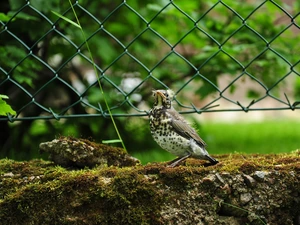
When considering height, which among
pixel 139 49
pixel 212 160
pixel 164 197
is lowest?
pixel 164 197

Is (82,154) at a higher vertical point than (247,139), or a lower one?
lower

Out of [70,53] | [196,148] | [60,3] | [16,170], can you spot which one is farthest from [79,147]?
[70,53]

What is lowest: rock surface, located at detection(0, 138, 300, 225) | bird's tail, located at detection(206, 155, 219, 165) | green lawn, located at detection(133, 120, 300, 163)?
rock surface, located at detection(0, 138, 300, 225)

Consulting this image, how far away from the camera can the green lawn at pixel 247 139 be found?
18.4 feet

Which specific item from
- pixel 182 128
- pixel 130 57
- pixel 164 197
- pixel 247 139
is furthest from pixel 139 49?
pixel 164 197

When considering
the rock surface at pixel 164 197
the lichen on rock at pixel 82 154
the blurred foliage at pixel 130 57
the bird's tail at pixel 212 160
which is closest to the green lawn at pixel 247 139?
the blurred foliage at pixel 130 57

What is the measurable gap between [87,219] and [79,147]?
0.47 m

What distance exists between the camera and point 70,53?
18.4 ft

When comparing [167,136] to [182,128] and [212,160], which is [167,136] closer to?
[182,128]

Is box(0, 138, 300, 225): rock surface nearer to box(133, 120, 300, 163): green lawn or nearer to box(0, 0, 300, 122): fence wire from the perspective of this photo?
box(0, 0, 300, 122): fence wire

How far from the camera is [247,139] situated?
675 centimetres

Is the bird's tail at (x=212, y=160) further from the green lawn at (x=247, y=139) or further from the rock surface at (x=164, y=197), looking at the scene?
the green lawn at (x=247, y=139)

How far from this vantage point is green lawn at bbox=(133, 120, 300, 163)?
5.62 m

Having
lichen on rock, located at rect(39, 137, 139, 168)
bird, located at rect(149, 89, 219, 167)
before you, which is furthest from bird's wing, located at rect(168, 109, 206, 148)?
lichen on rock, located at rect(39, 137, 139, 168)
